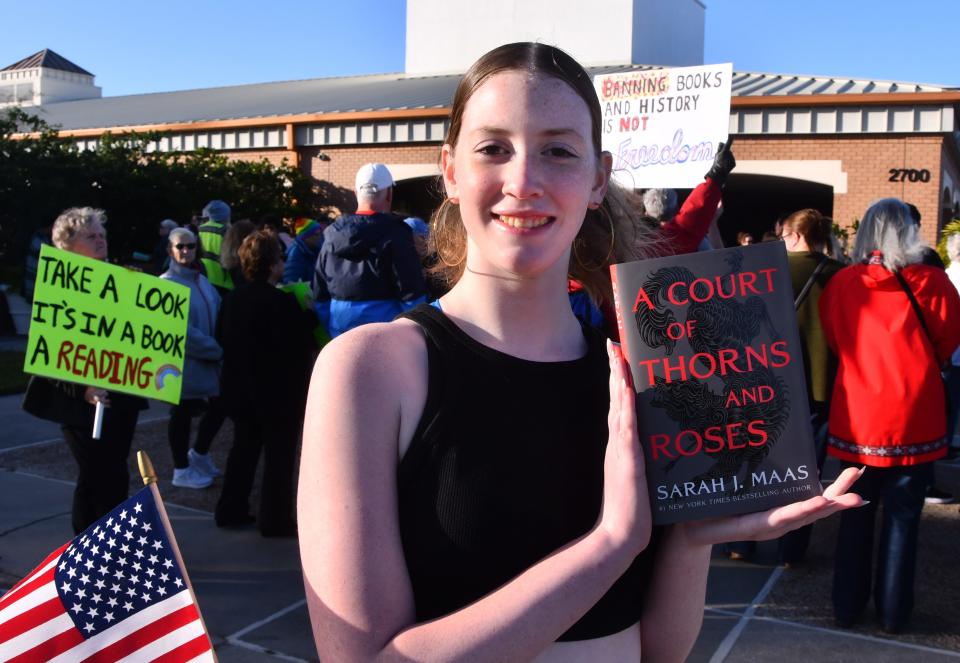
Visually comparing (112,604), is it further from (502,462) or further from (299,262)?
(299,262)

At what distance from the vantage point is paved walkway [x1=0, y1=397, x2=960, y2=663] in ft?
12.7

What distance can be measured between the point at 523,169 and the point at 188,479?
5.65 meters

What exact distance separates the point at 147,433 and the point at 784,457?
24.9 ft

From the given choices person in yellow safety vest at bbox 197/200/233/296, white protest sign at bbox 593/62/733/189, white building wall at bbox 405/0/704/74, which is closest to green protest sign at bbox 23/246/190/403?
person in yellow safety vest at bbox 197/200/233/296

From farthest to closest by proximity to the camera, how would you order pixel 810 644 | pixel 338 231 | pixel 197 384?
pixel 197 384
pixel 338 231
pixel 810 644

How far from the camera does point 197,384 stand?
5.98 m

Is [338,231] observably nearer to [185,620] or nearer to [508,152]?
[185,620]

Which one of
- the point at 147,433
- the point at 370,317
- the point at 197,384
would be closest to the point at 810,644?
the point at 370,317

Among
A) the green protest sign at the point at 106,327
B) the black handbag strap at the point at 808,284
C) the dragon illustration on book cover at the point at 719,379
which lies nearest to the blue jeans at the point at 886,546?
the black handbag strap at the point at 808,284

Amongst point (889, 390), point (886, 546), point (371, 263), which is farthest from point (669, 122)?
point (886, 546)

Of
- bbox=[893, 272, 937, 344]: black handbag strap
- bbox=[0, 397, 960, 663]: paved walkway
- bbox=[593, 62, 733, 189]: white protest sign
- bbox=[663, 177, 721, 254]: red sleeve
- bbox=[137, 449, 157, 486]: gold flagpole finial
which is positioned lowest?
bbox=[0, 397, 960, 663]: paved walkway

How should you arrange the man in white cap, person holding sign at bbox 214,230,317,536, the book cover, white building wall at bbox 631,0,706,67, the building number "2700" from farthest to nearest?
white building wall at bbox 631,0,706,67, the building number "2700", person holding sign at bbox 214,230,317,536, the man in white cap, the book cover

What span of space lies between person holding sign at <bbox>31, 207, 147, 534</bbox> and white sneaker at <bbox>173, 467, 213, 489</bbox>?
1816 mm

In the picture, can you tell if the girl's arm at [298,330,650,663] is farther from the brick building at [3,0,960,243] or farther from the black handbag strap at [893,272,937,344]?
the brick building at [3,0,960,243]
